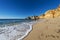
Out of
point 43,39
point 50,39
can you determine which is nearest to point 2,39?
point 43,39

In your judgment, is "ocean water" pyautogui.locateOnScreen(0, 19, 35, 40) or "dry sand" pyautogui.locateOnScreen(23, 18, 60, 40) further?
"ocean water" pyautogui.locateOnScreen(0, 19, 35, 40)

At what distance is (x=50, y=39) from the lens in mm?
4672

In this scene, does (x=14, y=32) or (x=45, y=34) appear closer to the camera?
(x=45, y=34)

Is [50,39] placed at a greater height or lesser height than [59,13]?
lesser

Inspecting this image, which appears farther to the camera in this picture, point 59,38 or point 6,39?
point 6,39

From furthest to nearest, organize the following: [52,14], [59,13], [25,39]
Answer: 1. [52,14]
2. [59,13]
3. [25,39]

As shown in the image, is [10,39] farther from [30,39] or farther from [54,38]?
[54,38]

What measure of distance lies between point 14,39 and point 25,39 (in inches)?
→ 23.0

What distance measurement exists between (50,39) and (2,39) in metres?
2.42

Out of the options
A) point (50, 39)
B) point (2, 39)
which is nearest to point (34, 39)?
point (50, 39)

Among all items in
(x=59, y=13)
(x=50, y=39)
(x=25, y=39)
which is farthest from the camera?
(x=59, y=13)

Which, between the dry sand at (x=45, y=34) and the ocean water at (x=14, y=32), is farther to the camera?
the ocean water at (x=14, y=32)

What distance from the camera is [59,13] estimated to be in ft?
197

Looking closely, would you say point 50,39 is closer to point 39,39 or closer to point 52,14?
point 39,39
